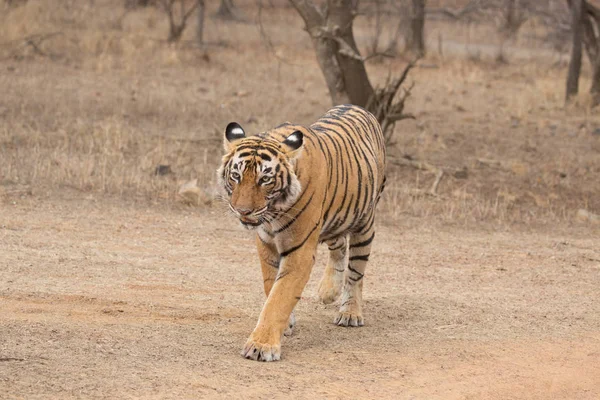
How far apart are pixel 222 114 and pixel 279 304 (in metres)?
9.08

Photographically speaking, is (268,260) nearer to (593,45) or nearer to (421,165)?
(421,165)

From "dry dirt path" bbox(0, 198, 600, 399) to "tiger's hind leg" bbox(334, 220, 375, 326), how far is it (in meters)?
0.10

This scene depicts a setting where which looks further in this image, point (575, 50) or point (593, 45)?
point (593, 45)

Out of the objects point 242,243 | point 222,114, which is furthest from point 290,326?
point 222,114

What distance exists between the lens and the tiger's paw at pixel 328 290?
6.40 m

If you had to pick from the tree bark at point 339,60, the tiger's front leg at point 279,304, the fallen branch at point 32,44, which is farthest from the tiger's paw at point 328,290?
the fallen branch at point 32,44

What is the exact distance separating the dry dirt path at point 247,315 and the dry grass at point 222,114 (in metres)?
1.12

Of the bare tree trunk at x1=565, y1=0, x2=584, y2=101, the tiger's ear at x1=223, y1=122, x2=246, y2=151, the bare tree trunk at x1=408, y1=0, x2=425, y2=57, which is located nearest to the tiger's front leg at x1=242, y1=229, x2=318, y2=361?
the tiger's ear at x1=223, y1=122, x2=246, y2=151

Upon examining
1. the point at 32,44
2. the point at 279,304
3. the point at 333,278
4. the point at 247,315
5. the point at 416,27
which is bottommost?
the point at 247,315

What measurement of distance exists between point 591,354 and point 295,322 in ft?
5.66

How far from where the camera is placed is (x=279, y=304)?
5078 mm

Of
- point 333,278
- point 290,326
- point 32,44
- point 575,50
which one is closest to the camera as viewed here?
point 290,326

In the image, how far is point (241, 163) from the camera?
4.92m

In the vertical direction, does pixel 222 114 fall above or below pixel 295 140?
below
